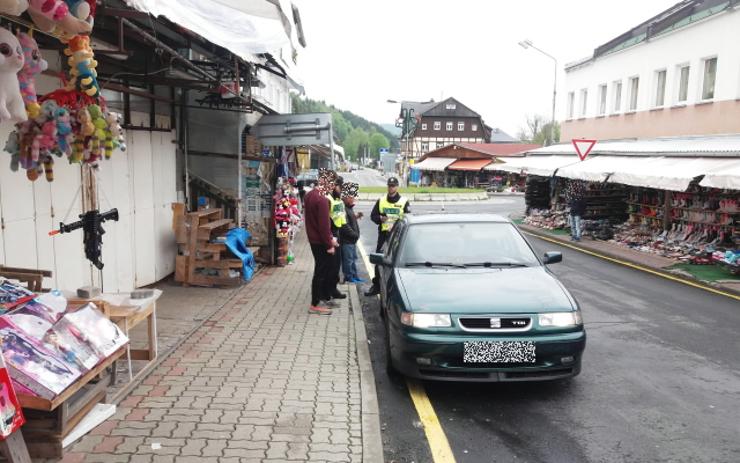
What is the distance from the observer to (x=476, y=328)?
16.7 ft

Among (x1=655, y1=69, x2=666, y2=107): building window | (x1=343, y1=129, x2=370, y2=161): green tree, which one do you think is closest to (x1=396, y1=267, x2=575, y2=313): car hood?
(x1=655, y1=69, x2=666, y2=107): building window

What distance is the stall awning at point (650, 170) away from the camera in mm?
13258

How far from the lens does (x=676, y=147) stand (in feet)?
56.0

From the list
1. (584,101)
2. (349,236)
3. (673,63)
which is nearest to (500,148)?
(584,101)

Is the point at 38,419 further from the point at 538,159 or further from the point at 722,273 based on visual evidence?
the point at 538,159

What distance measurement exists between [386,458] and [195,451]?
131 cm

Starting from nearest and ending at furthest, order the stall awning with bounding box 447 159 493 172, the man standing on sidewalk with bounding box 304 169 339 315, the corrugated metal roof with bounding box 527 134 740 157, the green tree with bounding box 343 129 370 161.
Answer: the man standing on sidewalk with bounding box 304 169 339 315, the corrugated metal roof with bounding box 527 134 740 157, the stall awning with bounding box 447 159 493 172, the green tree with bounding box 343 129 370 161

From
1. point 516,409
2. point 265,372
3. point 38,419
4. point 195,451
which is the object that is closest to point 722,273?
point 516,409

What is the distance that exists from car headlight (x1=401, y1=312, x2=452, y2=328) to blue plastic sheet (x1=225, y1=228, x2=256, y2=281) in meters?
5.02

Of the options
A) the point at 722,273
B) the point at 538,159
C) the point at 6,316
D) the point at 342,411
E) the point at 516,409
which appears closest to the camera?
the point at 6,316

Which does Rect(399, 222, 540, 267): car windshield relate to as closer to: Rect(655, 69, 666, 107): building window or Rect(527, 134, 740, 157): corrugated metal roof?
Rect(527, 134, 740, 157): corrugated metal roof

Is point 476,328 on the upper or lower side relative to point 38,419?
upper

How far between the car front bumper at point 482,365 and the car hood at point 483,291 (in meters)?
0.26

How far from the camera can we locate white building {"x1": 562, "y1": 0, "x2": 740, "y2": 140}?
55.2 ft
